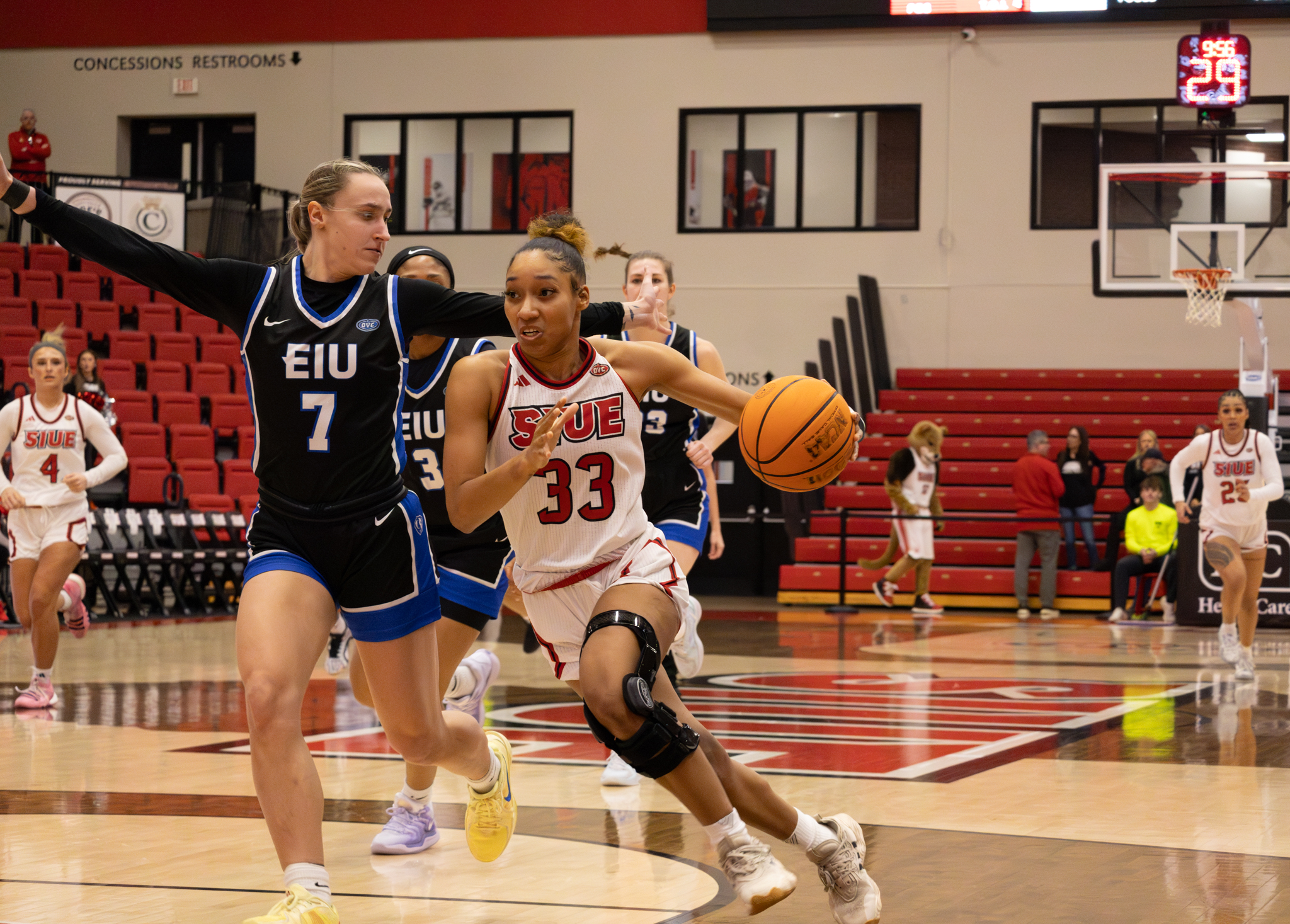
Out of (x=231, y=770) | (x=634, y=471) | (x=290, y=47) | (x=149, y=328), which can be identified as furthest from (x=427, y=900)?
(x=290, y=47)

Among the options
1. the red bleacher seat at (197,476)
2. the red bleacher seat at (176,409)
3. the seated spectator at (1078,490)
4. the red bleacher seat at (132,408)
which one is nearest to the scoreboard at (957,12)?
the seated spectator at (1078,490)

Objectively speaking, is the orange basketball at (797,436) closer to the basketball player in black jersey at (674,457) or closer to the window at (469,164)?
the basketball player in black jersey at (674,457)

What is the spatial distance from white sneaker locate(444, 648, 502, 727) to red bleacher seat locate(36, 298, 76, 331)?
12722mm

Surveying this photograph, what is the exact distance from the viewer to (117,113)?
2153 centimetres

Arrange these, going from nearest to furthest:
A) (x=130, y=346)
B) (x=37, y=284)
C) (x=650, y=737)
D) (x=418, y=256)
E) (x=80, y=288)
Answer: (x=650, y=737) < (x=418, y=256) < (x=130, y=346) < (x=37, y=284) < (x=80, y=288)

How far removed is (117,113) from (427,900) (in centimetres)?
1999

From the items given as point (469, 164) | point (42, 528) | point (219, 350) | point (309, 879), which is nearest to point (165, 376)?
point (219, 350)

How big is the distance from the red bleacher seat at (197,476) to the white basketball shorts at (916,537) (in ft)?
23.1

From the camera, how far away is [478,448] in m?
3.83

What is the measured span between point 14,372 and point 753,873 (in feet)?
44.2

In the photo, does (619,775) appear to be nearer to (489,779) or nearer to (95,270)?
(489,779)

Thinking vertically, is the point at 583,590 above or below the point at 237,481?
above

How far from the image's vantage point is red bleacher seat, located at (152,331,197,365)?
16.7m

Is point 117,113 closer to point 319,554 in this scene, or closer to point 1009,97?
point 1009,97
